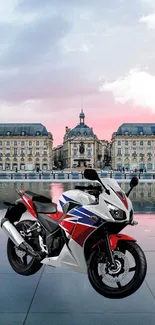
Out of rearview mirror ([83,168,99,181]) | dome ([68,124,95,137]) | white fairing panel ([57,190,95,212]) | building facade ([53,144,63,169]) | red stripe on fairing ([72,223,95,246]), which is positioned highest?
dome ([68,124,95,137])

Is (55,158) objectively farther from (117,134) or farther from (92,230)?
(92,230)

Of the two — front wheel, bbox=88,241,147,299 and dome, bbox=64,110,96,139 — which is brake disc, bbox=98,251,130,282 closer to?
front wheel, bbox=88,241,147,299

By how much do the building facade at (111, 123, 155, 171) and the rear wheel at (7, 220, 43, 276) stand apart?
126506 mm

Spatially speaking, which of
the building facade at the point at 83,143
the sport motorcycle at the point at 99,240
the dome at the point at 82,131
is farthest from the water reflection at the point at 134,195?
the dome at the point at 82,131

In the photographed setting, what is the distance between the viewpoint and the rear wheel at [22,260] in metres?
4.66

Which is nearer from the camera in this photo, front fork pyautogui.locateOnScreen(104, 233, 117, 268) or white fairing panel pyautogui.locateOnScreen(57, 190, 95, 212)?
front fork pyautogui.locateOnScreen(104, 233, 117, 268)

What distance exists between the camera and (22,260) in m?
4.85

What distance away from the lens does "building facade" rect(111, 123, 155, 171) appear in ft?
433

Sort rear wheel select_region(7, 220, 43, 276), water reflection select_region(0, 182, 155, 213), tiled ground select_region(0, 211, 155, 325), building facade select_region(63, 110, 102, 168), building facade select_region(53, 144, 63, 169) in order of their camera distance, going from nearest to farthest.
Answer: tiled ground select_region(0, 211, 155, 325), rear wheel select_region(7, 220, 43, 276), water reflection select_region(0, 182, 155, 213), building facade select_region(63, 110, 102, 168), building facade select_region(53, 144, 63, 169)

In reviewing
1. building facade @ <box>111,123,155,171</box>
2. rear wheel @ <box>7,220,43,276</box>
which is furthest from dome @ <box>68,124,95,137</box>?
rear wheel @ <box>7,220,43,276</box>

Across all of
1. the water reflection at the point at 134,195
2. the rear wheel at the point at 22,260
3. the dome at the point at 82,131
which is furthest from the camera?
the dome at the point at 82,131

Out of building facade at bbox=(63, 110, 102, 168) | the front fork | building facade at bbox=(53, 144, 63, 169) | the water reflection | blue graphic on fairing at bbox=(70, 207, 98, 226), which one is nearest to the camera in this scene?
the front fork

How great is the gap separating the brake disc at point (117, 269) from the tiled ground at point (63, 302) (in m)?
0.23

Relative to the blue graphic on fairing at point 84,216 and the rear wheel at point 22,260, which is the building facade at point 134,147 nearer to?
the rear wheel at point 22,260
